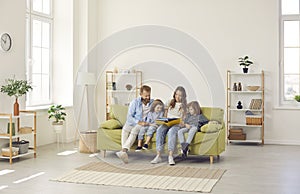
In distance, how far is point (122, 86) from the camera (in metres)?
8.77

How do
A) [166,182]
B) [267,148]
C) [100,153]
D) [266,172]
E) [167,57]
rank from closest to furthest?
1. [166,182]
2. [266,172]
3. [100,153]
4. [267,148]
5. [167,57]

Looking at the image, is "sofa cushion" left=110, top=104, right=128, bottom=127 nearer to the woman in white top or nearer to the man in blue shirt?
the man in blue shirt

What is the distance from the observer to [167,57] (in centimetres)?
848

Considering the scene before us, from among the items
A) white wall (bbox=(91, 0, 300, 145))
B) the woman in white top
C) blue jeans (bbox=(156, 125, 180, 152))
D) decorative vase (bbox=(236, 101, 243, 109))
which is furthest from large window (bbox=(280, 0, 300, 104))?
blue jeans (bbox=(156, 125, 180, 152))

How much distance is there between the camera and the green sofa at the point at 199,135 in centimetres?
596

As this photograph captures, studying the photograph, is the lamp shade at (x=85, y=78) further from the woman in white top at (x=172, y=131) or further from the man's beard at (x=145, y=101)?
the woman in white top at (x=172, y=131)

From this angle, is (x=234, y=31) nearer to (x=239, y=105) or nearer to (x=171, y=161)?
(x=239, y=105)

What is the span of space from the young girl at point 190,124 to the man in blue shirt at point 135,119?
0.54 metres

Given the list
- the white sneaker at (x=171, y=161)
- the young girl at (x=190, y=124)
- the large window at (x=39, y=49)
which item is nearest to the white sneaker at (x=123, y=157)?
the white sneaker at (x=171, y=161)

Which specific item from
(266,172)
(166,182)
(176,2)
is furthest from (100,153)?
(176,2)

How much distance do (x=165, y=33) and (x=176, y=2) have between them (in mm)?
614

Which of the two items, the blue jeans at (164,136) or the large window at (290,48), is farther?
the large window at (290,48)

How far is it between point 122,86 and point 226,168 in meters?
3.63

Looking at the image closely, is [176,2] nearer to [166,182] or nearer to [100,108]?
[100,108]
